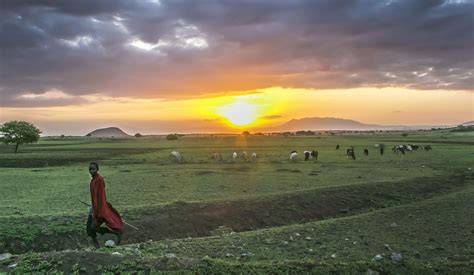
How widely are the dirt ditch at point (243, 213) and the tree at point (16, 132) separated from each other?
180 ft

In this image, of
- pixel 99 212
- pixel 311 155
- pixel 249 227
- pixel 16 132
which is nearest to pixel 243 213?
pixel 249 227

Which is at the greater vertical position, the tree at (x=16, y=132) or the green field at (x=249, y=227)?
the tree at (x=16, y=132)

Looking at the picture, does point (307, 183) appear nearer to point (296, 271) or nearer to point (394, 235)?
point (394, 235)

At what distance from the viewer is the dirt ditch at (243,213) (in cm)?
1296

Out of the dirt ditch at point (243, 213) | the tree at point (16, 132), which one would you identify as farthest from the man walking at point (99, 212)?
the tree at point (16, 132)

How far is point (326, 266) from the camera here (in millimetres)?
8594

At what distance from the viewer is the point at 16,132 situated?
61.9 meters

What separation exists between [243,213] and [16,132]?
5679 cm

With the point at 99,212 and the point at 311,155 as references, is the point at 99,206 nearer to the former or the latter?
the point at 99,212

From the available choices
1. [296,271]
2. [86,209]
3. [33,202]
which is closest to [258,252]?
[296,271]

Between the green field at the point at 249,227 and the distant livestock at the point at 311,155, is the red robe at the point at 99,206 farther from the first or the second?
the distant livestock at the point at 311,155

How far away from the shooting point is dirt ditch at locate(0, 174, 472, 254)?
42.5ft

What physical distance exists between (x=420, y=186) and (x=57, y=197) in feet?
65.3

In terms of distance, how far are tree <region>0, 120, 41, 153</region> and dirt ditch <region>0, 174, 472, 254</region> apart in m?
54.9
